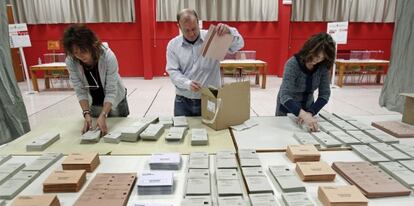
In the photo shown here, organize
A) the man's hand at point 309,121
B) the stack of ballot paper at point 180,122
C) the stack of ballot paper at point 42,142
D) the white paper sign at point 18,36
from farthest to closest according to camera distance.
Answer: the white paper sign at point 18,36 < the stack of ballot paper at point 180,122 < the man's hand at point 309,121 < the stack of ballot paper at point 42,142

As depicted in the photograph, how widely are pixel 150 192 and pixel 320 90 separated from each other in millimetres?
1397

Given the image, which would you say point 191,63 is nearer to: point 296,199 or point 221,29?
point 221,29

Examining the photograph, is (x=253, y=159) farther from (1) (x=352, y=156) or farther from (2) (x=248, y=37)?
(2) (x=248, y=37)

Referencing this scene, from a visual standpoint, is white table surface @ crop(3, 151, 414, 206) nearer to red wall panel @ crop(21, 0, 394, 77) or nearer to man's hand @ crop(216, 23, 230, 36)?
man's hand @ crop(216, 23, 230, 36)

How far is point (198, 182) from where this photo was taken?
109cm

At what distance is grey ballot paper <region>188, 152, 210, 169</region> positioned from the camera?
1.22 m

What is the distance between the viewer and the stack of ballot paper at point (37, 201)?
0.93 meters

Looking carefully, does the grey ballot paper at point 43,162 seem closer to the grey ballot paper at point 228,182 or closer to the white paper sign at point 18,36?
the grey ballot paper at point 228,182

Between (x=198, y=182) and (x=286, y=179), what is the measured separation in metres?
0.33

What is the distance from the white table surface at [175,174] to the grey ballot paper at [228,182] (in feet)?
0.13

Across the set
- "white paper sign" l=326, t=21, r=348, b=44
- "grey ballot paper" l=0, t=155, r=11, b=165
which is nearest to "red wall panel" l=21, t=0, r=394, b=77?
"white paper sign" l=326, t=21, r=348, b=44

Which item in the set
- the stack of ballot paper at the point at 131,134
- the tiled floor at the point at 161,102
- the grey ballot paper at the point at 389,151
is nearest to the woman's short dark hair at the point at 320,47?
the grey ballot paper at the point at 389,151

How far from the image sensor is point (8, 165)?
125 centimetres

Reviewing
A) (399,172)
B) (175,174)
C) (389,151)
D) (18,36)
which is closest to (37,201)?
(175,174)
